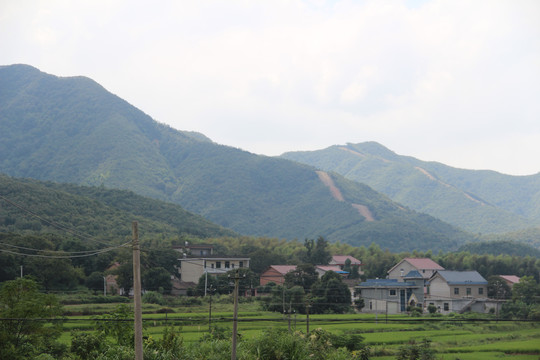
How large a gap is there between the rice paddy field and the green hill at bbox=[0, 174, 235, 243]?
24302 mm

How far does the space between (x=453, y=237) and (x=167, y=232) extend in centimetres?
10574

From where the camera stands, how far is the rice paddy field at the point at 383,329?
36.0m

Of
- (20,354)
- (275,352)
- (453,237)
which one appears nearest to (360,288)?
(275,352)

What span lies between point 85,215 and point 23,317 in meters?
68.8

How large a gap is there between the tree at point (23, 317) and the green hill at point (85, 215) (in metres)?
41.2

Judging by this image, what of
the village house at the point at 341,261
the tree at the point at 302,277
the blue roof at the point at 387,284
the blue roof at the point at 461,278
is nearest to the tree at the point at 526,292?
the blue roof at the point at 461,278

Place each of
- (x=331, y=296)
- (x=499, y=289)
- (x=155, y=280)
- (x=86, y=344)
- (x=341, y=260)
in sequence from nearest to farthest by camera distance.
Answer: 1. (x=86, y=344)
2. (x=331, y=296)
3. (x=155, y=280)
4. (x=499, y=289)
5. (x=341, y=260)

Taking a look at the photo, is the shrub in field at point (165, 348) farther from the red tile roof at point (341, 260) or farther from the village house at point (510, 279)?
the red tile roof at point (341, 260)

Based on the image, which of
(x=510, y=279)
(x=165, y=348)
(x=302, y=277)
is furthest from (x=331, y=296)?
(x=165, y=348)

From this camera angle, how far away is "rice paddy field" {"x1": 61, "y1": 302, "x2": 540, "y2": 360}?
36000 millimetres

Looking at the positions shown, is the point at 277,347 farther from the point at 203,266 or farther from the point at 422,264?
the point at 422,264

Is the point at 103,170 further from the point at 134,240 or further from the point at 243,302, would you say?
the point at 134,240

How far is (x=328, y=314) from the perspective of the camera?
192 feet

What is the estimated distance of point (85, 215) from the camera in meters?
92.2
